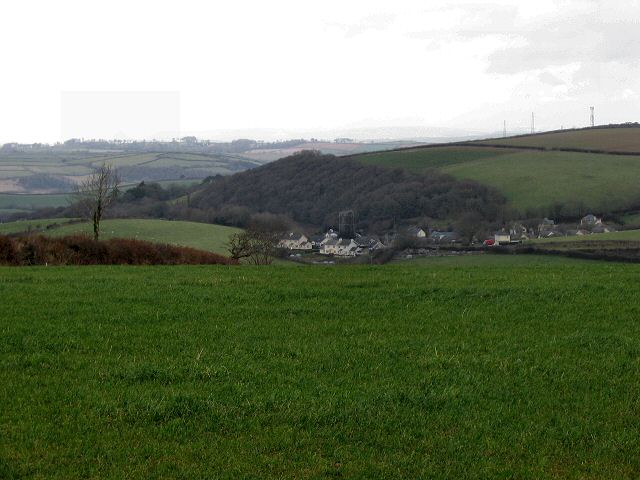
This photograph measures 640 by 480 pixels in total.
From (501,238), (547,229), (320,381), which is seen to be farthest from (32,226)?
(320,381)

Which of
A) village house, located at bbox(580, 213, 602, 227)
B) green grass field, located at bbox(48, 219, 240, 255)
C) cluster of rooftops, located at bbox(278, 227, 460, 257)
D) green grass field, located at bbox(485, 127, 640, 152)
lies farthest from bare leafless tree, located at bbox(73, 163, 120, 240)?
green grass field, located at bbox(485, 127, 640, 152)

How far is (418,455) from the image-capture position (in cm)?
625

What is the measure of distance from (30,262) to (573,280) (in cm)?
1268

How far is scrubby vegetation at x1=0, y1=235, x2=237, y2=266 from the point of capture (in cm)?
1856

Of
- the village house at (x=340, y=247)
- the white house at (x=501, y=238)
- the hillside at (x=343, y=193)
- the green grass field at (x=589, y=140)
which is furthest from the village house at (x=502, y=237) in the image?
the green grass field at (x=589, y=140)

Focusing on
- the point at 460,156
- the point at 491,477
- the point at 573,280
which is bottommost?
the point at 491,477

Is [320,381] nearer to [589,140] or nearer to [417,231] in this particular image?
[417,231]

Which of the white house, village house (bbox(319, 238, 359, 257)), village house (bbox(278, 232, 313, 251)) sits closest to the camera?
the white house

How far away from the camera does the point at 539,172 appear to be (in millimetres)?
77688

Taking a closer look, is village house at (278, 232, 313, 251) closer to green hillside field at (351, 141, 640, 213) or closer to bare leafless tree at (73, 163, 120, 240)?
bare leafless tree at (73, 163, 120, 240)

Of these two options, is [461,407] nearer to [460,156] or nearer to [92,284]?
[92,284]

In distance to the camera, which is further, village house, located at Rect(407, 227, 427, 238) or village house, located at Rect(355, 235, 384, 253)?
village house, located at Rect(407, 227, 427, 238)

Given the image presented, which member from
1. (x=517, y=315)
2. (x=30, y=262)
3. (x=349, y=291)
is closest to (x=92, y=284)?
(x=349, y=291)

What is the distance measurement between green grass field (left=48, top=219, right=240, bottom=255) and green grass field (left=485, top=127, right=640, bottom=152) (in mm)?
47057
